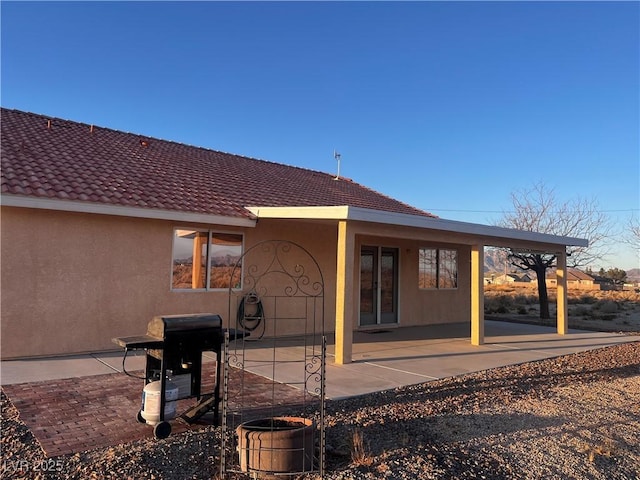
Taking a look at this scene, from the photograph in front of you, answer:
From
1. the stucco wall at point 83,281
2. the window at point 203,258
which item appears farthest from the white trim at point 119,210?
the window at point 203,258

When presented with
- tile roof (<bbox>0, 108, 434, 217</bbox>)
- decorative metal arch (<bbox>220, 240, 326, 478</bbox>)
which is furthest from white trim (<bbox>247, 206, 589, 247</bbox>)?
tile roof (<bbox>0, 108, 434, 217</bbox>)

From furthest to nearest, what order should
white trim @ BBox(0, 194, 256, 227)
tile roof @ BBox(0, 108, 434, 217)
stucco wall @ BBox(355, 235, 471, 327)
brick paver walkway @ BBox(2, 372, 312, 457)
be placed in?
stucco wall @ BBox(355, 235, 471, 327), tile roof @ BBox(0, 108, 434, 217), white trim @ BBox(0, 194, 256, 227), brick paver walkway @ BBox(2, 372, 312, 457)

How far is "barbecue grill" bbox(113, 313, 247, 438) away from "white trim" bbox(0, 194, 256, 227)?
13.7ft

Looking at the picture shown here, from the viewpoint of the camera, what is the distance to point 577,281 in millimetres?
58219

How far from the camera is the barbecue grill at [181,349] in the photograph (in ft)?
16.0

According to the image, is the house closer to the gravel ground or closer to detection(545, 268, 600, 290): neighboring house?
the gravel ground

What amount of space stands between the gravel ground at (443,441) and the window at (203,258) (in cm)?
467

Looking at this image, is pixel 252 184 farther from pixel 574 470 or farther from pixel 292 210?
pixel 574 470

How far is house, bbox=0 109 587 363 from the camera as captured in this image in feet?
27.3

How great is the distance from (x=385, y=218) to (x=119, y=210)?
16.5ft

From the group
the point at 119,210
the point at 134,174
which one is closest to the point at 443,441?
the point at 119,210

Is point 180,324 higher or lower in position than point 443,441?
higher

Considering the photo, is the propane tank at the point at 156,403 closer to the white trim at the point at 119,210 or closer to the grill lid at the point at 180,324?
the grill lid at the point at 180,324

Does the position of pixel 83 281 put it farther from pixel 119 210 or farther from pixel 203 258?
pixel 203 258
